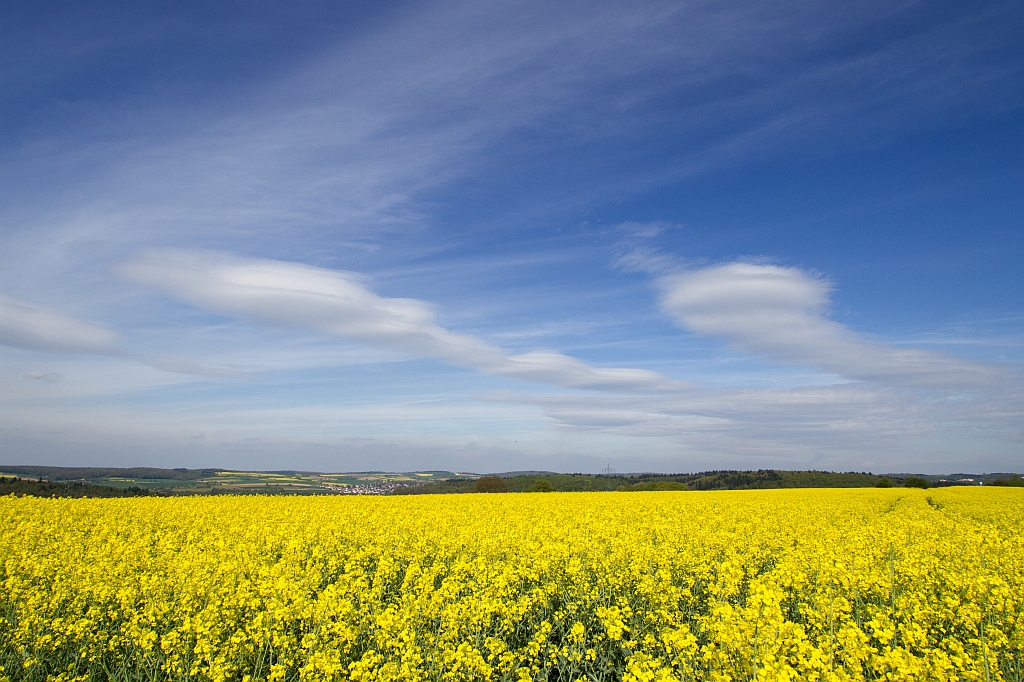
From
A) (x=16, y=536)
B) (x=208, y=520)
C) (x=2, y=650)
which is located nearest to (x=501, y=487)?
(x=208, y=520)

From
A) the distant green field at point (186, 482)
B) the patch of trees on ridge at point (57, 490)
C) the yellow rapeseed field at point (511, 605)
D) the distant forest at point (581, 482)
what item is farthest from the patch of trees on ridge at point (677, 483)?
the yellow rapeseed field at point (511, 605)

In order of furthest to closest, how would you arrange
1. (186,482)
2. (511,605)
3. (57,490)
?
(186,482), (57,490), (511,605)

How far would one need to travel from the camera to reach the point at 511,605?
29.2 ft

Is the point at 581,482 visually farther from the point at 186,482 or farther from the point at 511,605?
the point at 511,605

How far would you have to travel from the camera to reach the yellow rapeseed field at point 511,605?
6.39 m

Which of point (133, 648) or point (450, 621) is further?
point (133, 648)

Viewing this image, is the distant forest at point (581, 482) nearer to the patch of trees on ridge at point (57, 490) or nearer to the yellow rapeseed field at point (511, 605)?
the patch of trees on ridge at point (57, 490)

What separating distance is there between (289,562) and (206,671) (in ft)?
16.7

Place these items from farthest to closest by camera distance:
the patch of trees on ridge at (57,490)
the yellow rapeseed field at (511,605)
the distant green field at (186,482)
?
the distant green field at (186,482) → the patch of trees on ridge at (57,490) → the yellow rapeseed field at (511,605)

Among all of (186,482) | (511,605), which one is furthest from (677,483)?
(511,605)

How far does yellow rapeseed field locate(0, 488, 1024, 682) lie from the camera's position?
21.0 ft

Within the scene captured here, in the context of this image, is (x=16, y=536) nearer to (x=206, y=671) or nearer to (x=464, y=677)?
(x=206, y=671)

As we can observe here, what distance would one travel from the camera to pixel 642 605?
10.6 m

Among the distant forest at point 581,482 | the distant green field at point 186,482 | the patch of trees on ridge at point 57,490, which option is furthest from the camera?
the distant forest at point 581,482
